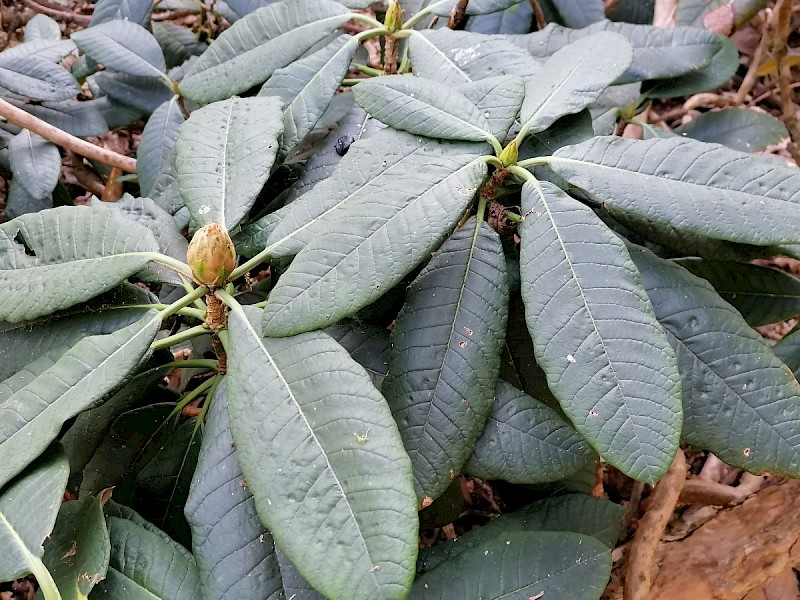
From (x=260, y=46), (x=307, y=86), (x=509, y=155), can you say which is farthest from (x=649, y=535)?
(x=260, y=46)

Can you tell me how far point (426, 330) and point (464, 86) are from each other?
0.38 m

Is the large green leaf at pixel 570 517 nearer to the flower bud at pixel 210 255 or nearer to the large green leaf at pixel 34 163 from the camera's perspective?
the flower bud at pixel 210 255

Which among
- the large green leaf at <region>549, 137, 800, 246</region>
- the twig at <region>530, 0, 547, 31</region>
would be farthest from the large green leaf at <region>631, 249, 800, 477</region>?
the twig at <region>530, 0, 547, 31</region>

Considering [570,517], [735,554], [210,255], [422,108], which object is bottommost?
[735,554]

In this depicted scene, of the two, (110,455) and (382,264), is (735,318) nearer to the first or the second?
(382,264)

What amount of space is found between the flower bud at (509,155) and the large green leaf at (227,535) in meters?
0.50

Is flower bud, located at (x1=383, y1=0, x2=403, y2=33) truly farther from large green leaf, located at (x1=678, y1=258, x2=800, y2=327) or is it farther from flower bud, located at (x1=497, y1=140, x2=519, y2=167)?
large green leaf, located at (x1=678, y1=258, x2=800, y2=327)

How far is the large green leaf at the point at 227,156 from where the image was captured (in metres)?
0.87

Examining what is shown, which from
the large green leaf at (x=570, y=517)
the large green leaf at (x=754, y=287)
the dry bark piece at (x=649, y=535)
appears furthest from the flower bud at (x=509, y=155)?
the dry bark piece at (x=649, y=535)

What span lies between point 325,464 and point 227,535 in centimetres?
20

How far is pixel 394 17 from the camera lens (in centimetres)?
109

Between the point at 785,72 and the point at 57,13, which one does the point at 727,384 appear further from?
the point at 57,13

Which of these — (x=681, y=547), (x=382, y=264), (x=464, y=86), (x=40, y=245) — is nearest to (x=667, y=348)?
(x=382, y=264)

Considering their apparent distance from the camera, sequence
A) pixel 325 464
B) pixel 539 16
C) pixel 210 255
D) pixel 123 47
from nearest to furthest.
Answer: pixel 325 464 → pixel 210 255 → pixel 123 47 → pixel 539 16
